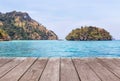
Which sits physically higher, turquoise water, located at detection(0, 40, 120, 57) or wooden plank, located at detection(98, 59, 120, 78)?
wooden plank, located at detection(98, 59, 120, 78)

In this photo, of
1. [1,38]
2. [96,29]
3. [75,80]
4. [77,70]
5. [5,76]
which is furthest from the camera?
[96,29]

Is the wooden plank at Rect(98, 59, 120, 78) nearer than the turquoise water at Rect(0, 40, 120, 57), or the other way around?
the wooden plank at Rect(98, 59, 120, 78)

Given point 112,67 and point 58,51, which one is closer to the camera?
point 112,67

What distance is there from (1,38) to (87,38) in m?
78.2

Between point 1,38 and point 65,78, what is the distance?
5597 inches

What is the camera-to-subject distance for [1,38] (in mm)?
141750

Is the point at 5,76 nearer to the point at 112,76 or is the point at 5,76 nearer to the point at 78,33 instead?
the point at 112,76

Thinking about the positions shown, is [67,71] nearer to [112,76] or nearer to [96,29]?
[112,76]

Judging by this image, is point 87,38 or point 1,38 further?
point 87,38

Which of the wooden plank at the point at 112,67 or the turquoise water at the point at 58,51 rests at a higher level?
the wooden plank at the point at 112,67

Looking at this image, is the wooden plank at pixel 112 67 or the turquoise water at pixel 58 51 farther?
the turquoise water at pixel 58 51

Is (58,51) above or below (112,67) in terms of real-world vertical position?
below

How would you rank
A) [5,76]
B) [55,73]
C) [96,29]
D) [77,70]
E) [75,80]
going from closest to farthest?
[75,80] < [5,76] < [55,73] < [77,70] < [96,29]

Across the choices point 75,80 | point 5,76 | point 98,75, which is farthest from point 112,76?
point 5,76
